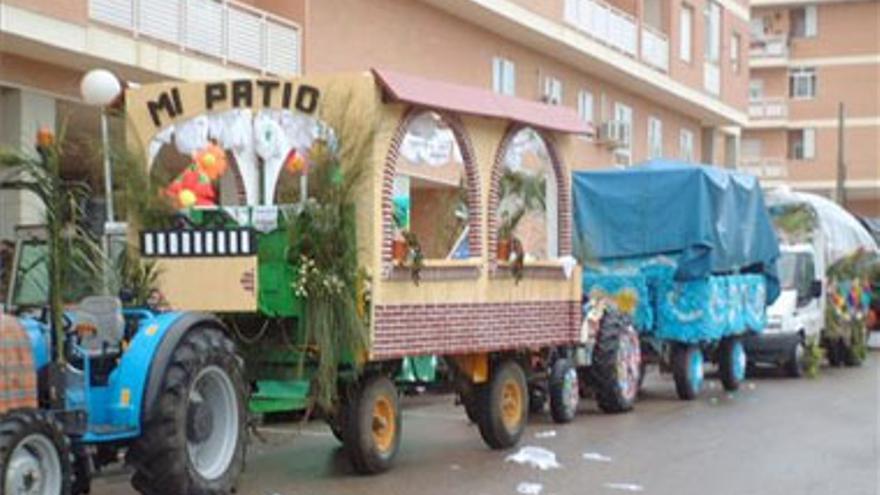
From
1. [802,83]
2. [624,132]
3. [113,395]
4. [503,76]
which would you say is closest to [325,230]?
[113,395]

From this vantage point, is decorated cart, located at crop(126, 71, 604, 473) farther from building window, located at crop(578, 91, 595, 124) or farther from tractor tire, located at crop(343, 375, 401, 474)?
building window, located at crop(578, 91, 595, 124)

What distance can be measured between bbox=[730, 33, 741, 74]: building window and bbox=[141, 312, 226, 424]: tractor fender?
36.6 metres

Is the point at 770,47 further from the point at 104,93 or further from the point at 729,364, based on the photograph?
the point at 104,93

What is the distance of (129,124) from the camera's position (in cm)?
1162

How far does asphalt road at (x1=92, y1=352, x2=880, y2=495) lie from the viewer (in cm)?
1113

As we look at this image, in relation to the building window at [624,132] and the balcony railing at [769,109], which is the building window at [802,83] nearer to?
the balcony railing at [769,109]

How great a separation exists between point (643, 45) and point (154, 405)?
28.1 metres

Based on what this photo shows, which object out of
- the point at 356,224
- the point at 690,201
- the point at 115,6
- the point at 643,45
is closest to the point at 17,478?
the point at 356,224

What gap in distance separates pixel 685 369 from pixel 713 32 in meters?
26.0

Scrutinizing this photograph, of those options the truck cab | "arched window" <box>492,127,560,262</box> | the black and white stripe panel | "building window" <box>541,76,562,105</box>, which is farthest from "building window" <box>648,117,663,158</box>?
the black and white stripe panel

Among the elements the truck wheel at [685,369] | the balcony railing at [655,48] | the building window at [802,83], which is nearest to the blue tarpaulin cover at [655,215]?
the truck wheel at [685,369]

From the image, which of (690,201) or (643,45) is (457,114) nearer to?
(690,201)

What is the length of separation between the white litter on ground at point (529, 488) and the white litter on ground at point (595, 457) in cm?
159

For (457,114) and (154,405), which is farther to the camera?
(457,114)
